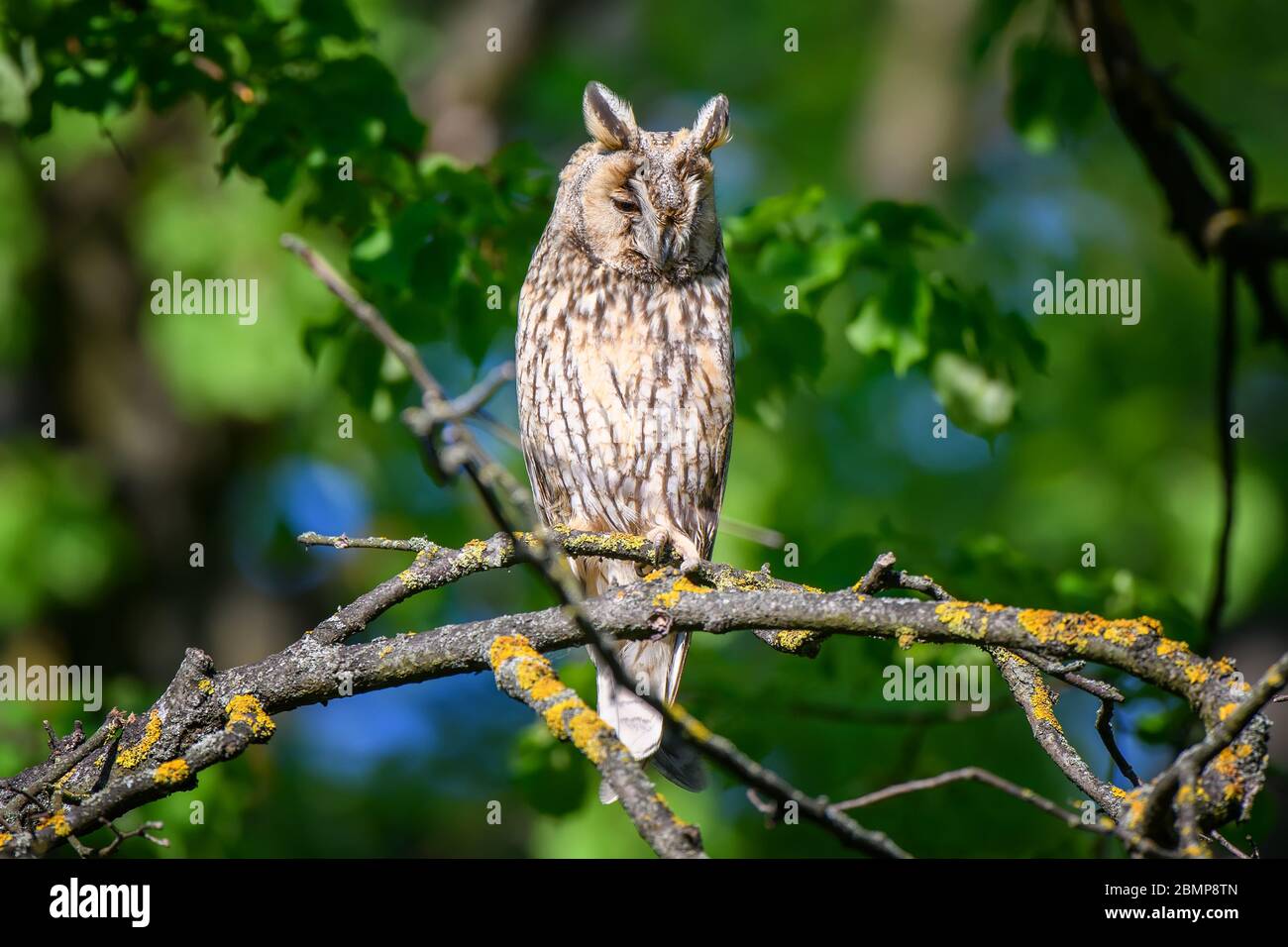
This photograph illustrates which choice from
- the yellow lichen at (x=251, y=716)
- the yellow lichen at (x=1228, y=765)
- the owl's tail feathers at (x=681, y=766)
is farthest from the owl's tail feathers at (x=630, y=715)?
the yellow lichen at (x=1228, y=765)

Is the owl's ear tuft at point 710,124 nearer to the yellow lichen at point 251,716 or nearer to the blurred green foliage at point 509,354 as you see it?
the blurred green foliage at point 509,354

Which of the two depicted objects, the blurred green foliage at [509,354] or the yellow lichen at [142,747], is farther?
the blurred green foliage at [509,354]

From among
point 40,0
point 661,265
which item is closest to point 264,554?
point 40,0

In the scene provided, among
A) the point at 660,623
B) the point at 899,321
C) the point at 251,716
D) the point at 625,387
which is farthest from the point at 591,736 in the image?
the point at 899,321

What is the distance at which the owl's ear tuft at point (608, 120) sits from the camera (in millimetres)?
4172

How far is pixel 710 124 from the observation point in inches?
162

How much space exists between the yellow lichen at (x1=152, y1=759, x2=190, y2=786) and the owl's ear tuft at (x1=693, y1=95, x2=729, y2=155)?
255cm

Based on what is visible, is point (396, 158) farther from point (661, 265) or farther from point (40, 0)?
point (40, 0)

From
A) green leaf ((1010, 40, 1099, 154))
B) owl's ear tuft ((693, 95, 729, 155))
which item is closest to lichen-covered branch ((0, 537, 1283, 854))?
owl's ear tuft ((693, 95, 729, 155))

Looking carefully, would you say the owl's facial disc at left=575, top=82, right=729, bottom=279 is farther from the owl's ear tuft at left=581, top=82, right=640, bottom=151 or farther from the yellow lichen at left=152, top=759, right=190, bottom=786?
the yellow lichen at left=152, top=759, right=190, bottom=786

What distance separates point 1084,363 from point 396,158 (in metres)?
→ 7.72

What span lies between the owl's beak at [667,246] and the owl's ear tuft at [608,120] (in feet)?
1.24

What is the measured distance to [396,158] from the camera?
4.13m

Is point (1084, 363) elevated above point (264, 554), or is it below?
above
